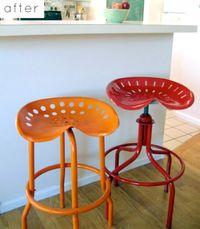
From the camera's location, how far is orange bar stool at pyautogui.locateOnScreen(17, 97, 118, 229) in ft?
3.68

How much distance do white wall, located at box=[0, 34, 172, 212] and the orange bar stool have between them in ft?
0.79

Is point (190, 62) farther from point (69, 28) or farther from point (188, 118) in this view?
point (69, 28)

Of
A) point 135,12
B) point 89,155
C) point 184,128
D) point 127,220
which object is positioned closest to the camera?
point 127,220

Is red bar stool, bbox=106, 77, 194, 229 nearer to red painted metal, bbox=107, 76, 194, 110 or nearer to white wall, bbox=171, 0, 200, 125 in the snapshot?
red painted metal, bbox=107, 76, 194, 110

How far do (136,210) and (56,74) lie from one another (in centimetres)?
92

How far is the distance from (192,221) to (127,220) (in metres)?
0.37

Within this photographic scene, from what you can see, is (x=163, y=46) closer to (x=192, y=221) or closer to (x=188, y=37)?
(x=192, y=221)

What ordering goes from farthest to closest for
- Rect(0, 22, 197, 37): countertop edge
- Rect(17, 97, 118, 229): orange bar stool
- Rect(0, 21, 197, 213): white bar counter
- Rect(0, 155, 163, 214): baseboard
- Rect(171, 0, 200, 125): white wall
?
Rect(171, 0, 200, 125): white wall, Rect(0, 155, 163, 214): baseboard, Rect(0, 21, 197, 213): white bar counter, Rect(0, 22, 197, 37): countertop edge, Rect(17, 97, 118, 229): orange bar stool

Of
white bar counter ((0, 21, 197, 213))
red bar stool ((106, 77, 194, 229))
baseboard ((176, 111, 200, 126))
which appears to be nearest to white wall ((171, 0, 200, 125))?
baseboard ((176, 111, 200, 126))

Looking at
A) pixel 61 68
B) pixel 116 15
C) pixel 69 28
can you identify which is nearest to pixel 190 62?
pixel 116 15

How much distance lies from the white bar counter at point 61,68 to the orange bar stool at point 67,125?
0.80 ft

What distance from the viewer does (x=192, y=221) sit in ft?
5.29

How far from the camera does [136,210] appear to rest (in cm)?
169

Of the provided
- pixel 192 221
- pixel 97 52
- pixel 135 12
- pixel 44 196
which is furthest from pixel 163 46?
pixel 135 12
